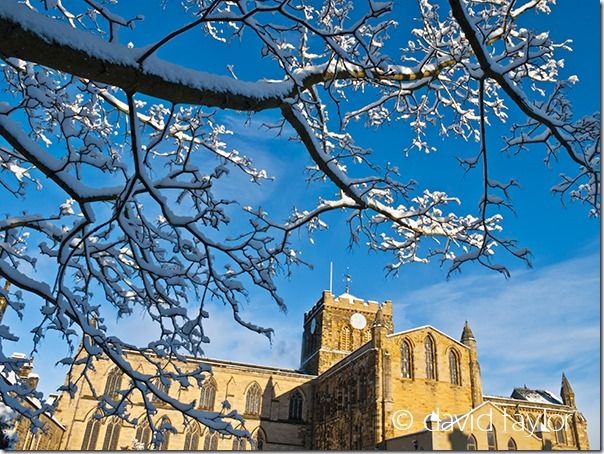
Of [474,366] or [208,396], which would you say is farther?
[208,396]

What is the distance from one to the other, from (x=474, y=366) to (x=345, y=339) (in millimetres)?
12218

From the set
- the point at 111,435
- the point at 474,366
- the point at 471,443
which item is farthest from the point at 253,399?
the point at 471,443

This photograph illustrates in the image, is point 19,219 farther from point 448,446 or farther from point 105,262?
point 448,446

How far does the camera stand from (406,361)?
2512cm

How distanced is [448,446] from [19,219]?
55.2 ft

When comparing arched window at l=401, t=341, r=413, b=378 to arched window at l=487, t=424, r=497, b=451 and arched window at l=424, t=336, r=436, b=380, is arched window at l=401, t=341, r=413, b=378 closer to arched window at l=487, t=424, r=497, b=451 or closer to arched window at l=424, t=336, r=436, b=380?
arched window at l=424, t=336, r=436, b=380

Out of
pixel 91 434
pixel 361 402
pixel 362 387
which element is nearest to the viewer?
pixel 361 402

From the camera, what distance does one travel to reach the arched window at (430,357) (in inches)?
979

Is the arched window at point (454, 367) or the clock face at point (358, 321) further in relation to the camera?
the clock face at point (358, 321)

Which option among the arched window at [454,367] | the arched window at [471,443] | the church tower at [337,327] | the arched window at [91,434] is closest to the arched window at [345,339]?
the church tower at [337,327]

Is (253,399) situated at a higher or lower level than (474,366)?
lower

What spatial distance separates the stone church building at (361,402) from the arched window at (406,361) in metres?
0.05

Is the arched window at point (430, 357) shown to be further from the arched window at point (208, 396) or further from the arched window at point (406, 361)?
the arched window at point (208, 396)

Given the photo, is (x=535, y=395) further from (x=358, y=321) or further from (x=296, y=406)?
(x=296, y=406)
